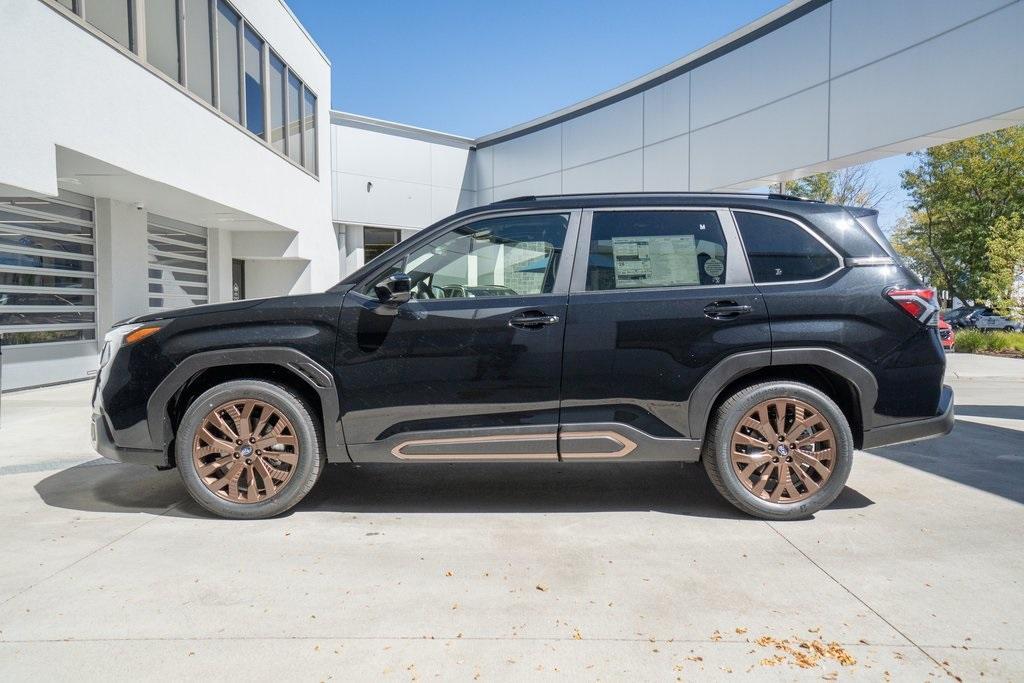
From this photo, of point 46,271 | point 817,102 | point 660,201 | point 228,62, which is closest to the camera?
point 660,201

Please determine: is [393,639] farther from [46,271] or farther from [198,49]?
[198,49]

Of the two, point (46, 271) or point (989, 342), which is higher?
point (46, 271)

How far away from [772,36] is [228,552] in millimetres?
14425

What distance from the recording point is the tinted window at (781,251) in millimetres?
4172

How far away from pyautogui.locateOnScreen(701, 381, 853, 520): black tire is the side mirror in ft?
6.68

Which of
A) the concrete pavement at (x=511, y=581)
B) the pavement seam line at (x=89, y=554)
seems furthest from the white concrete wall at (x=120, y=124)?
the pavement seam line at (x=89, y=554)

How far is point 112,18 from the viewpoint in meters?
9.05

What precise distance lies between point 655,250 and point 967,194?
3705 centimetres

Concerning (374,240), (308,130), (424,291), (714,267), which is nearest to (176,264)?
(308,130)

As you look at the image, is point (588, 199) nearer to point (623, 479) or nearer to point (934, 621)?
point (623, 479)

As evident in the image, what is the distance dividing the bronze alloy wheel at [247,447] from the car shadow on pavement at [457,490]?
36cm

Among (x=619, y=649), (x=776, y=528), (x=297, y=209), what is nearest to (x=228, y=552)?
(x=619, y=649)

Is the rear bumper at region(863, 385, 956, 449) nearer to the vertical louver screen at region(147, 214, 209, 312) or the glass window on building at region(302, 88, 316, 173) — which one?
the vertical louver screen at region(147, 214, 209, 312)

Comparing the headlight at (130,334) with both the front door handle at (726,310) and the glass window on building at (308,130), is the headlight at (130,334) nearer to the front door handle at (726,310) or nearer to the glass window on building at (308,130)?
the front door handle at (726,310)
